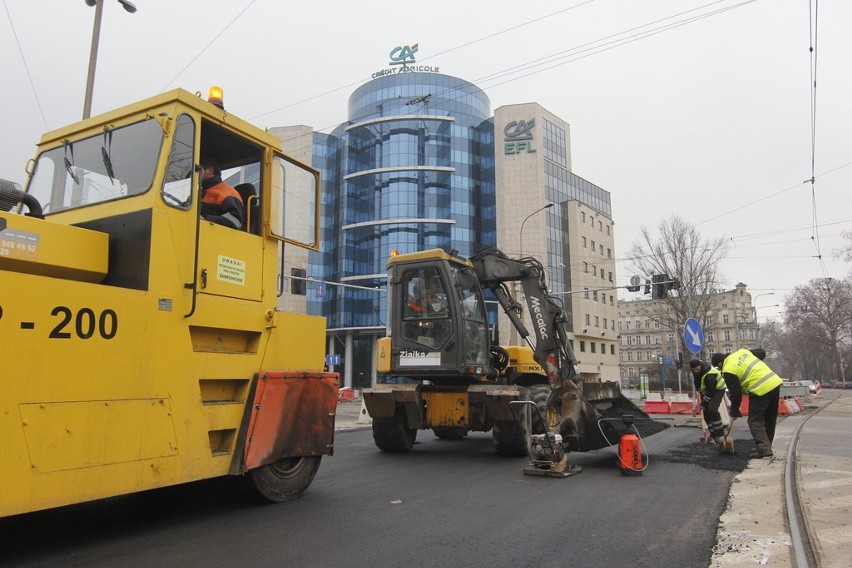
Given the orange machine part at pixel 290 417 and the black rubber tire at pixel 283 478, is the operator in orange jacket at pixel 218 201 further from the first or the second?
the black rubber tire at pixel 283 478

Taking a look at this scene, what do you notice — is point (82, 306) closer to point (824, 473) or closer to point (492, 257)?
point (492, 257)

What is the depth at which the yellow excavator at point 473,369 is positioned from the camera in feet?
28.6

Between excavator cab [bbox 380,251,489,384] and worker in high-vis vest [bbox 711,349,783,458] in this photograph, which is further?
excavator cab [bbox 380,251,489,384]

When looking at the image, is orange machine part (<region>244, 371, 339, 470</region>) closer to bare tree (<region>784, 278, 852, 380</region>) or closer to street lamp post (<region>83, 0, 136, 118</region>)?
street lamp post (<region>83, 0, 136, 118</region>)

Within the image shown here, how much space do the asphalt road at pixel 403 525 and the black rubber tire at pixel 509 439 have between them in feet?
4.53

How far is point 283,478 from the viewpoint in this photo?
5.62m

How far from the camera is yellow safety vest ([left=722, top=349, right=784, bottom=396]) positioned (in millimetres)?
8758

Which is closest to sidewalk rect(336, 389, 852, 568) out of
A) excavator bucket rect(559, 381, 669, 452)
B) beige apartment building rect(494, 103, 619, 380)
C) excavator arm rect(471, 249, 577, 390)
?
excavator bucket rect(559, 381, 669, 452)

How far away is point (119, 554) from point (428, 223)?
50524 mm

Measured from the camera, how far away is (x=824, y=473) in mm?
7207

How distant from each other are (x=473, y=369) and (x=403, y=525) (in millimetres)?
4253

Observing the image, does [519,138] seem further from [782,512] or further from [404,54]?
[782,512]

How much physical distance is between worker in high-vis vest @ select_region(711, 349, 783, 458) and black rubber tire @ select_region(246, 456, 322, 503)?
263 inches

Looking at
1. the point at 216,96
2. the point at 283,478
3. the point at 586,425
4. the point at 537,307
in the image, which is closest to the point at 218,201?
the point at 216,96
